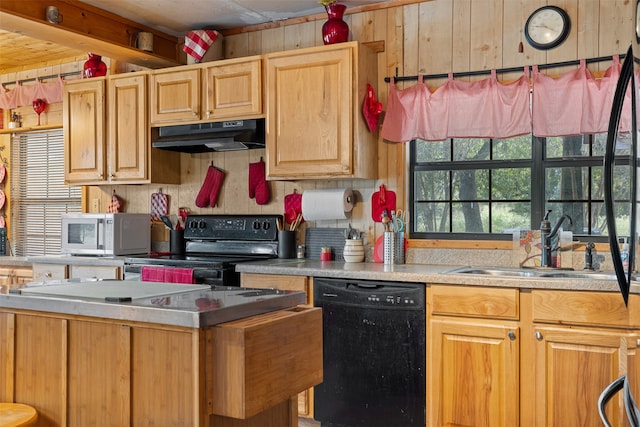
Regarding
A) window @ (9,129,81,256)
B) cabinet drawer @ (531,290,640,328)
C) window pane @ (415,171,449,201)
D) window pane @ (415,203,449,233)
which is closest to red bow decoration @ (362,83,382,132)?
window pane @ (415,171,449,201)

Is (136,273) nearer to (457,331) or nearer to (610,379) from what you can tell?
(457,331)

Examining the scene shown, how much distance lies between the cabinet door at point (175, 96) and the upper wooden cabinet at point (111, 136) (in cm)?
10

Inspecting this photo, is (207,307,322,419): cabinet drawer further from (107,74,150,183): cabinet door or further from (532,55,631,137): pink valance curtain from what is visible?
(107,74,150,183): cabinet door

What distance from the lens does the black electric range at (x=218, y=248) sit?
3.82 meters

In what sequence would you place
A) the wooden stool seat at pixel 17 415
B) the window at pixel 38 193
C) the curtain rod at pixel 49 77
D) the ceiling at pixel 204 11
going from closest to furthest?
the wooden stool seat at pixel 17 415
the ceiling at pixel 204 11
the curtain rod at pixel 49 77
the window at pixel 38 193

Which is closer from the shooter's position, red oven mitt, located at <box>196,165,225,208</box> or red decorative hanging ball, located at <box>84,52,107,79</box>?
red oven mitt, located at <box>196,165,225,208</box>

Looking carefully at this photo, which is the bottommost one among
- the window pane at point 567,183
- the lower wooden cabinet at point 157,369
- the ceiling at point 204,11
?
the lower wooden cabinet at point 157,369

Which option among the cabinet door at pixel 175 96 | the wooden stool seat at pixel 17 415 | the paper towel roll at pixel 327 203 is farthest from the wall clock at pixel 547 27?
the wooden stool seat at pixel 17 415

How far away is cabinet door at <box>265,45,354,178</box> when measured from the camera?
3.73 m

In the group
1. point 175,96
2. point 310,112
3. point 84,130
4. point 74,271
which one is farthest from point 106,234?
point 310,112

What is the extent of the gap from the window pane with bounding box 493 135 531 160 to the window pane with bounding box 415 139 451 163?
29cm

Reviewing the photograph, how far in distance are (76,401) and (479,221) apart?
8.08ft

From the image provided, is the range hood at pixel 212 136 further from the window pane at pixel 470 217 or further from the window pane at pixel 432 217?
the window pane at pixel 470 217

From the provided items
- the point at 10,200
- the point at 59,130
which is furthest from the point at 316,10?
the point at 10,200
